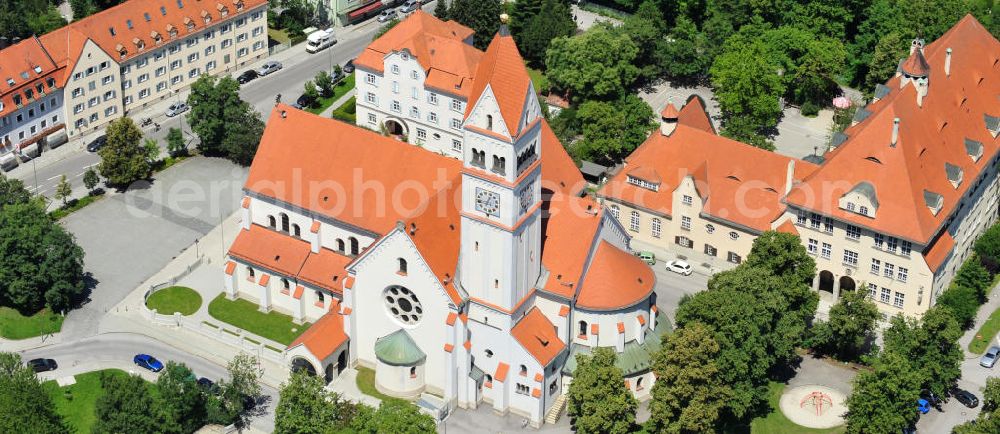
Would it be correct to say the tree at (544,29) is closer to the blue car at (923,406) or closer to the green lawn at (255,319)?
the green lawn at (255,319)

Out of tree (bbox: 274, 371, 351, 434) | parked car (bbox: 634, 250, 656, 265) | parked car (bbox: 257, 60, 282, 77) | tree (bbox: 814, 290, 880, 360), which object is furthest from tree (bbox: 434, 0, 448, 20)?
tree (bbox: 274, 371, 351, 434)

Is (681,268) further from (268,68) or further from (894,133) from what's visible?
(268,68)

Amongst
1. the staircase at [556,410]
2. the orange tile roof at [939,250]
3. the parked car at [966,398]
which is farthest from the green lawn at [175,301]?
the parked car at [966,398]

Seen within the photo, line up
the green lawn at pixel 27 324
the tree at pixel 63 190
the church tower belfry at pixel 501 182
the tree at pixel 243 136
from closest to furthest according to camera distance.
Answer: the church tower belfry at pixel 501 182, the green lawn at pixel 27 324, the tree at pixel 63 190, the tree at pixel 243 136

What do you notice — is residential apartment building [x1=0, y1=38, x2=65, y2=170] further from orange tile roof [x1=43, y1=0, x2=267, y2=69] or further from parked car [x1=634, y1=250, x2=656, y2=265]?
parked car [x1=634, y1=250, x2=656, y2=265]

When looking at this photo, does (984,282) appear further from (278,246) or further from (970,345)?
(278,246)

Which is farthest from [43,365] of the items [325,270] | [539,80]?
[539,80]

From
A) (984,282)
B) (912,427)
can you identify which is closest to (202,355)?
(912,427)

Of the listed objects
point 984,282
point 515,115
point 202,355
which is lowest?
point 202,355
